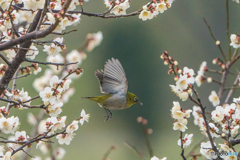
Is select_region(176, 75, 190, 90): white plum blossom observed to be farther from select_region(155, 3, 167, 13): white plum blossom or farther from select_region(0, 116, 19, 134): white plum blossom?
select_region(0, 116, 19, 134): white plum blossom

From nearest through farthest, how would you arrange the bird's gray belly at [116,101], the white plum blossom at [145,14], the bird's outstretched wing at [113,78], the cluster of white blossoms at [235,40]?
the white plum blossom at [145,14] < the cluster of white blossoms at [235,40] < the bird's outstretched wing at [113,78] < the bird's gray belly at [116,101]

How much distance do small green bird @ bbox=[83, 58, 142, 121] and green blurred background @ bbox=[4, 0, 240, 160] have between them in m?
15.2

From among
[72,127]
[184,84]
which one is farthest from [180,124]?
[72,127]

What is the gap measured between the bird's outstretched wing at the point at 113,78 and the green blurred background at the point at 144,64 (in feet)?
50.1

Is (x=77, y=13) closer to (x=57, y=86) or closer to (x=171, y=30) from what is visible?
(x=57, y=86)

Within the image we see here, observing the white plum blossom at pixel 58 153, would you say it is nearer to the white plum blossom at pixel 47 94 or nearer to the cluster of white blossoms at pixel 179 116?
the white plum blossom at pixel 47 94

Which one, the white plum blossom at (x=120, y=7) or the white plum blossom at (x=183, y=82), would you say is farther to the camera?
the white plum blossom at (x=120, y=7)

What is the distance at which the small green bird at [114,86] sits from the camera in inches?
95.2

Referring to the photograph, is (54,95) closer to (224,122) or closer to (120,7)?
(120,7)

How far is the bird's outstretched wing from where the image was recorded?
7.84 ft

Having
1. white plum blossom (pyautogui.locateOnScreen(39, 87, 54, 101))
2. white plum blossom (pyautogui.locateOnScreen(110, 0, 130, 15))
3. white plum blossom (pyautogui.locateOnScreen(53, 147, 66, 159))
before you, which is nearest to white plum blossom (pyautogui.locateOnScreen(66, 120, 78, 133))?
white plum blossom (pyautogui.locateOnScreen(39, 87, 54, 101))

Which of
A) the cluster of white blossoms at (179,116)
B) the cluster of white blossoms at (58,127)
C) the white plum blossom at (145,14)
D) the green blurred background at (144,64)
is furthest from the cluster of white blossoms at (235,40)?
the green blurred background at (144,64)

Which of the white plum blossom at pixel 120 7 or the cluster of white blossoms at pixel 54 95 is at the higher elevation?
the white plum blossom at pixel 120 7

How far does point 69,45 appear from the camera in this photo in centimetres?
2038
